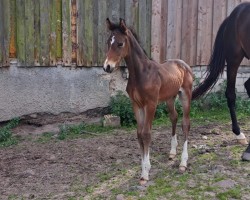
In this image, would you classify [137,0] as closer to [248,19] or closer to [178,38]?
[178,38]

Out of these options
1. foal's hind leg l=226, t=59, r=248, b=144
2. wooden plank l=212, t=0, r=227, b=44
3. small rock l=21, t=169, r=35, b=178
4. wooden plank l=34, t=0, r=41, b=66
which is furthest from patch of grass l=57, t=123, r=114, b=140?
wooden plank l=212, t=0, r=227, b=44

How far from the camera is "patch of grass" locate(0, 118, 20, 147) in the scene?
6.10 metres

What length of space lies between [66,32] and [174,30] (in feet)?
7.20

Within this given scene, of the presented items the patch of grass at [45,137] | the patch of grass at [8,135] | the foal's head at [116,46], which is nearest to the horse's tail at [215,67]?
the foal's head at [116,46]

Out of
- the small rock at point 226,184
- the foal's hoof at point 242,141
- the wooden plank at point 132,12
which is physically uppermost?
the wooden plank at point 132,12

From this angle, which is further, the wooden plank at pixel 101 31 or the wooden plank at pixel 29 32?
the wooden plank at pixel 101 31

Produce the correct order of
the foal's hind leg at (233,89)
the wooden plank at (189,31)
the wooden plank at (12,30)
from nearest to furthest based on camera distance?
1. the foal's hind leg at (233,89)
2. the wooden plank at (12,30)
3. the wooden plank at (189,31)

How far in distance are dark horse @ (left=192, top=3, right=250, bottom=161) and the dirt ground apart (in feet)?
2.31

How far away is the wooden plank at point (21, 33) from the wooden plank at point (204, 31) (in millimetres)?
3501

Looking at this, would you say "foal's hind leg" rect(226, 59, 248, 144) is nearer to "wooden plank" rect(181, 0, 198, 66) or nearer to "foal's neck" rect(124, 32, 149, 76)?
"foal's neck" rect(124, 32, 149, 76)

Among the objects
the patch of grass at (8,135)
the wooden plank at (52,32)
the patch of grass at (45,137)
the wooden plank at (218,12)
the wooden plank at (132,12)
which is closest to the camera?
the patch of grass at (8,135)

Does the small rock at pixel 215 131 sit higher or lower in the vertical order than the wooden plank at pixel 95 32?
lower

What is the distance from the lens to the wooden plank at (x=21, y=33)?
645cm

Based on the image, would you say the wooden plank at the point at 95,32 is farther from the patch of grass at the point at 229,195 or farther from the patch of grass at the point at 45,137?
the patch of grass at the point at 229,195
